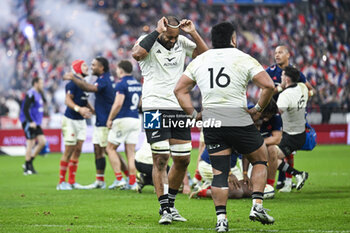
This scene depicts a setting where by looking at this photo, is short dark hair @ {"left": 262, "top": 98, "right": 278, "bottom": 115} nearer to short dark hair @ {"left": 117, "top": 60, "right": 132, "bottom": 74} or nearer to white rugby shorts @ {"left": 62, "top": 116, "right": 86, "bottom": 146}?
short dark hair @ {"left": 117, "top": 60, "right": 132, "bottom": 74}

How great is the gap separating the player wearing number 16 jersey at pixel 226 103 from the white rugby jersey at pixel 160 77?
0.84 m

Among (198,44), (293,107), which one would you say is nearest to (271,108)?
(293,107)

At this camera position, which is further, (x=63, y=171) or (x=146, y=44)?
(x=63, y=171)

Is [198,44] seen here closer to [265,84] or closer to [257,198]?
Answer: [265,84]

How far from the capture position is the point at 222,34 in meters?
6.14

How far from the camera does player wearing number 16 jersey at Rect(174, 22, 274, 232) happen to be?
6055mm

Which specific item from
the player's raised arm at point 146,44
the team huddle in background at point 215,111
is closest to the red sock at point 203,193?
the team huddle in background at point 215,111

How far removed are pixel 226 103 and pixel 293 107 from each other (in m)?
4.62

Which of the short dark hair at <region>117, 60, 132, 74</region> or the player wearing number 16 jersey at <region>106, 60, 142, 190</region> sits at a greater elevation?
the short dark hair at <region>117, 60, 132, 74</region>

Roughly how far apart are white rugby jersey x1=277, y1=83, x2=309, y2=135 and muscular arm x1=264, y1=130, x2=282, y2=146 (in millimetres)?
581

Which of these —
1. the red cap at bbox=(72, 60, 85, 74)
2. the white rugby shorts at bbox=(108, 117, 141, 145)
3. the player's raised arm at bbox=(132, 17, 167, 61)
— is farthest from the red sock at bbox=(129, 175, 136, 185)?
the player's raised arm at bbox=(132, 17, 167, 61)

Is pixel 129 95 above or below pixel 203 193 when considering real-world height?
above

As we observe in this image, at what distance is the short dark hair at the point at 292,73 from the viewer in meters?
10.3

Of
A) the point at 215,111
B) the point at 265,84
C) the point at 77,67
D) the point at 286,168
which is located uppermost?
the point at 77,67
